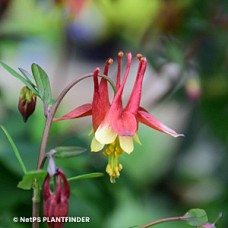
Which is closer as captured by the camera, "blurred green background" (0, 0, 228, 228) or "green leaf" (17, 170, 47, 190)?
"green leaf" (17, 170, 47, 190)

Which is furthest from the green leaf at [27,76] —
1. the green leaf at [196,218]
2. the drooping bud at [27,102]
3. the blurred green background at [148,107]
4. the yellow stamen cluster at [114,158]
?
the blurred green background at [148,107]

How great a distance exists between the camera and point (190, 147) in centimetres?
227

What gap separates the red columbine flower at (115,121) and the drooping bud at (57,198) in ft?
0.24

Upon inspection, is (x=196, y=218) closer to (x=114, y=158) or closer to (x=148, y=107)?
(x=114, y=158)

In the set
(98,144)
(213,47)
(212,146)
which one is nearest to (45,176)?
(98,144)

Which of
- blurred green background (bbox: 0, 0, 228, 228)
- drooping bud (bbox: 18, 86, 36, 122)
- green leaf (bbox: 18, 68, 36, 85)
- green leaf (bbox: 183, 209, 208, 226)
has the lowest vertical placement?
green leaf (bbox: 183, 209, 208, 226)

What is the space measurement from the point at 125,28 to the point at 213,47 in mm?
369

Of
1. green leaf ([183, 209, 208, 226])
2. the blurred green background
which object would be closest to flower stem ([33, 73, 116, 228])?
green leaf ([183, 209, 208, 226])

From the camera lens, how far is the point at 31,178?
0.81 meters

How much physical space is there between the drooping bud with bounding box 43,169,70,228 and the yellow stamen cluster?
0.09 meters

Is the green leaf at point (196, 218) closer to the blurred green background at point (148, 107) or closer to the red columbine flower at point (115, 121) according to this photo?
the red columbine flower at point (115, 121)

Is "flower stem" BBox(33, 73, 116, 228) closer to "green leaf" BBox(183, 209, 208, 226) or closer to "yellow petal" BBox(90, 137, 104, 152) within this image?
"yellow petal" BBox(90, 137, 104, 152)

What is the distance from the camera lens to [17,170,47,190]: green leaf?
0.80 metres

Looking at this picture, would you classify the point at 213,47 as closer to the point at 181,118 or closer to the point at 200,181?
the point at 181,118
